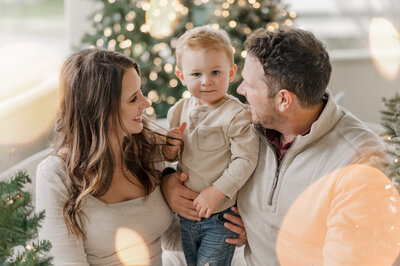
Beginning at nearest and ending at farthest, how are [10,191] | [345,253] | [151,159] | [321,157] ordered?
[10,191]
[345,253]
[321,157]
[151,159]

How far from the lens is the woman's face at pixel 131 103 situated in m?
1.74

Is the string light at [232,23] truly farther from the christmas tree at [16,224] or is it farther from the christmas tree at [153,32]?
the christmas tree at [16,224]

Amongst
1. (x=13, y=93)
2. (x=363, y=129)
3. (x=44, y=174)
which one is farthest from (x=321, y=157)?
(x=13, y=93)

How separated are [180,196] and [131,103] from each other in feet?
1.35

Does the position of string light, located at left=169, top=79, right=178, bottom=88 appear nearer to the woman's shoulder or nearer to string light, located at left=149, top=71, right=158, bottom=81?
string light, located at left=149, top=71, right=158, bottom=81

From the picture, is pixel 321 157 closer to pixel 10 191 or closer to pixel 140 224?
Answer: pixel 140 224

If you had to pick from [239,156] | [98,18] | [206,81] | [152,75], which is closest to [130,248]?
[239,156]

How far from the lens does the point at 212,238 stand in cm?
189

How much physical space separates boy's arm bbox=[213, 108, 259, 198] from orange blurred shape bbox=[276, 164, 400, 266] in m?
0.27

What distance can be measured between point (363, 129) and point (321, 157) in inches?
7.2

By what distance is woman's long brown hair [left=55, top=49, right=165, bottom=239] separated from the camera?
5.58ft

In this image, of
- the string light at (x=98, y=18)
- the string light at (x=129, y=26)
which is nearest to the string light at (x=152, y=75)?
the string light at (x=129, y=26)

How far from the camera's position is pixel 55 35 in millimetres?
5273

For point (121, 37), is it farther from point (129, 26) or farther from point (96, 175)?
point (96, 175)
